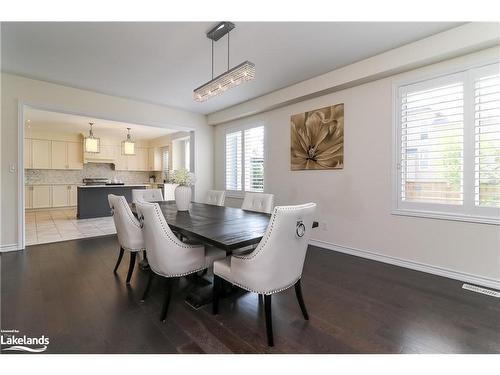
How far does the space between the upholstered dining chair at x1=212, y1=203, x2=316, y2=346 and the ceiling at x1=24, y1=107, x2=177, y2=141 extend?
5.68 metres

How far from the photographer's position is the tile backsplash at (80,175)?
7293 mm

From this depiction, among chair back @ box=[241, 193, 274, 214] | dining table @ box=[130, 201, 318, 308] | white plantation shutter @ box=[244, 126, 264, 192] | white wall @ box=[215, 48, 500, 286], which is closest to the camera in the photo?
dining table @ box=[130, 201, 318, 308]

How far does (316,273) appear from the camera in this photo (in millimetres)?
2713

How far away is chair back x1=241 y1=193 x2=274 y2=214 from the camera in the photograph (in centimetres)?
293

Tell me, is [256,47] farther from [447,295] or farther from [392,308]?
[447,295]

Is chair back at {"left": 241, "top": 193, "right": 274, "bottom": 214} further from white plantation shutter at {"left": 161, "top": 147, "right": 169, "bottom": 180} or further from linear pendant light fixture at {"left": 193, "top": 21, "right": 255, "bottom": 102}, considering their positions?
white plantation shutter at {"left": 161, "top": 147, "right": 169, "bottom": 180}

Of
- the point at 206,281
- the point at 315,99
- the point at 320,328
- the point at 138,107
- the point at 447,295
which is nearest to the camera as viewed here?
the point at 320,328

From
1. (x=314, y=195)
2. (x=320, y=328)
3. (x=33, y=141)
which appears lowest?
(x=320, y=328)

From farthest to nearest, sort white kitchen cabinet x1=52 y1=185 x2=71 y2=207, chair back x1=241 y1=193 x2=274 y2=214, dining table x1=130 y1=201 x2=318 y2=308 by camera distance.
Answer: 1. white kitchen cabinet x1=52 y1=185 x2=71 y2=207
2. chair back x1=241 y1=193 x2=274 y2=214
3. dining table x1=130 y1=201 x2=318 y2=308

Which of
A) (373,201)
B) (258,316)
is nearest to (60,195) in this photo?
(258,316)

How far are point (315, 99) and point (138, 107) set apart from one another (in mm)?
3325

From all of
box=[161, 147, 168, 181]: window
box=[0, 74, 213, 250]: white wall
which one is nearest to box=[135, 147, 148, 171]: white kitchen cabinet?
box=[161, 147, 168, 181]: window
